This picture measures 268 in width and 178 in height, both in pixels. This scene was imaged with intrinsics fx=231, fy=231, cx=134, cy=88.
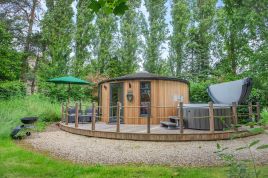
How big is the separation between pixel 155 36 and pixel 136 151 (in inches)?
662

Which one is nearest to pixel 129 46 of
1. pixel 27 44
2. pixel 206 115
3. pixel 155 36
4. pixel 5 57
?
pixel 155 36

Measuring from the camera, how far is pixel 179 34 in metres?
20.1

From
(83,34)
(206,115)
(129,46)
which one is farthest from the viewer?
(129,46)

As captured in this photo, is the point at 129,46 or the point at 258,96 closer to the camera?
the point at 258,96

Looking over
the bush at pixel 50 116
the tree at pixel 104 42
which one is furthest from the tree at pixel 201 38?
the bush at pixel 50 116

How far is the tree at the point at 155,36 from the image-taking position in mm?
20625

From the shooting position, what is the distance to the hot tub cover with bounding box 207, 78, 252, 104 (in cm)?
751

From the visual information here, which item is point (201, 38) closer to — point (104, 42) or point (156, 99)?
point (104, 42)

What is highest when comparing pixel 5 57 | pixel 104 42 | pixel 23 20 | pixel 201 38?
pixel 23 20

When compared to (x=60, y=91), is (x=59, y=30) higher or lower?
higher

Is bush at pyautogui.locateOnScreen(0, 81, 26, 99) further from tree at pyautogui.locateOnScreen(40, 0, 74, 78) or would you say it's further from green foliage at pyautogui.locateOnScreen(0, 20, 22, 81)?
tree at pyautogui.locateOnScreen(40, 0, 74, 78)

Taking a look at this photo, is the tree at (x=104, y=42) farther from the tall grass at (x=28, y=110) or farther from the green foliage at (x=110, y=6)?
the green foliage at (x=110, y=6)

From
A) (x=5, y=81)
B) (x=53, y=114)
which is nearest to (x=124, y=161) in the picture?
(x=53, y=114)

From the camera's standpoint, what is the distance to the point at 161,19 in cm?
2161
